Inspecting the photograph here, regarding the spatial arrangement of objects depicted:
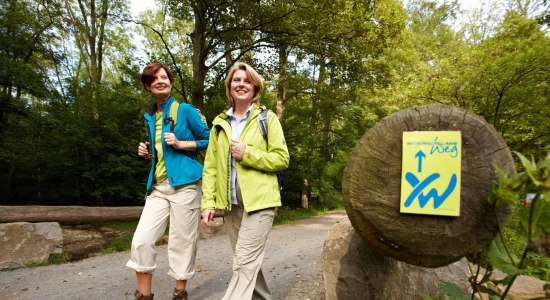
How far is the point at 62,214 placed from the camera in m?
5.03

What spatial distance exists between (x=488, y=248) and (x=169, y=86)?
246 centimetres

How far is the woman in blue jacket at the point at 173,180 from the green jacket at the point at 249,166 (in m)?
0.37

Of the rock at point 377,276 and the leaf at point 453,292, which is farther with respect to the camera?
the rock at point 377,276

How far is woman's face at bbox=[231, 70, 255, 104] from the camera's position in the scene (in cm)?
216

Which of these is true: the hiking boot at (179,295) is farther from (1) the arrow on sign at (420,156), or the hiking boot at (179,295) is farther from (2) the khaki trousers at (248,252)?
(1) the arrow on sign at (420,156)

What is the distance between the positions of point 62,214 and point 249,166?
4640 millimetres

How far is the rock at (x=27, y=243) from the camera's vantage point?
418 centimetres

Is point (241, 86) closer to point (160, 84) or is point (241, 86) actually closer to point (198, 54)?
point (160, 84)

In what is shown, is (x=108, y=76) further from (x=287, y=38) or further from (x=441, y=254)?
(x=441, y=254)

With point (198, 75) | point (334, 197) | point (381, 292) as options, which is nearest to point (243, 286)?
point (381, 292)

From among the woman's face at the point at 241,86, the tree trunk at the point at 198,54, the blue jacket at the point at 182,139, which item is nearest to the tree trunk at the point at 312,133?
the tree trunk at the point at 198,54

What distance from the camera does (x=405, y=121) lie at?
1.50 metres

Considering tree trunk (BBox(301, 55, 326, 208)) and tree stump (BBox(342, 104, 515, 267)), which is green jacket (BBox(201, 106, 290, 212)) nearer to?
tree stump (BBox(342, 104, 515, 267))

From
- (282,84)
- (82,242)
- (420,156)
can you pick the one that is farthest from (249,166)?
(282,84)
